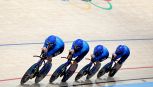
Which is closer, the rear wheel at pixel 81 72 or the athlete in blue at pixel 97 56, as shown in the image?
the athlete in blue at pixel 97 56

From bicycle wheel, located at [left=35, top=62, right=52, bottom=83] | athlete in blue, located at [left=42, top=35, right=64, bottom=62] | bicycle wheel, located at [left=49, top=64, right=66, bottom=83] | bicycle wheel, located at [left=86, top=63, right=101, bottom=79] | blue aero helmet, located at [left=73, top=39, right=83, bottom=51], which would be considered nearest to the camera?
athlete in blue, located at [left=42, top=35, right=64, bottom=62]

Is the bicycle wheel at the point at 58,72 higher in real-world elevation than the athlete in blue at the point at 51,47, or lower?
lower

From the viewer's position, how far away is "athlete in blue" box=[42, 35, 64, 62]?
8.84 m

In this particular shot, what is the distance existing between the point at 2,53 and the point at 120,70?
323 centimetres

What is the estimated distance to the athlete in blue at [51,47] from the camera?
8.84m

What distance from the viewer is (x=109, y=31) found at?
44.4 ft

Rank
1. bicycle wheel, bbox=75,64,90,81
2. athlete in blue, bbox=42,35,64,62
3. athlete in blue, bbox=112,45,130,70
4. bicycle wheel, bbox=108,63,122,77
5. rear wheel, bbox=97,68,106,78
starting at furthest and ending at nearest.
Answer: bicycle wheel, bbox=108,63,122,77 → rear wheel, bbox=97,68,106,78 → athlete in blue, bbox=112,45,130,70 → bicycle wheel, bbox=75,64,90,81 → athlete in blue, bbox=42,35,64,62

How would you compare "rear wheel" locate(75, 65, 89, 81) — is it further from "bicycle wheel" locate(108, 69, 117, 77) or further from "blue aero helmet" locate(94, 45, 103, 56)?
"bicycle wheel" locate(108, 69, 117, 77)

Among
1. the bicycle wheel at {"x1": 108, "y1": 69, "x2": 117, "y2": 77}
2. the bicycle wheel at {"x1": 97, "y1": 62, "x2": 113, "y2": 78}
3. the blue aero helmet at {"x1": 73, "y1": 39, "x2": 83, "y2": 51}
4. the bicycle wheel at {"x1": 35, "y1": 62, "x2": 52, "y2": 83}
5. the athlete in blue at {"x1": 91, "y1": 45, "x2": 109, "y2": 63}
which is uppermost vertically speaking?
the blue aero helmet at {"x1": 73, "y1": 39, "x2": 83, "y2": 51}

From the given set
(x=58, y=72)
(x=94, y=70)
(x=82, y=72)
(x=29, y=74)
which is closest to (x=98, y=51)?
(x=94, y=70)

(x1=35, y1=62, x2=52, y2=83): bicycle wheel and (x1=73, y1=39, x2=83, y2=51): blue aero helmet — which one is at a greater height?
(x1=73, y1=39, x2=83, y2=51): blue aero helmet

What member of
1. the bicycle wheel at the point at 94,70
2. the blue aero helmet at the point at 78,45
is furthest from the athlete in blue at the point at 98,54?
the blue aero helmet at the point at 78,45

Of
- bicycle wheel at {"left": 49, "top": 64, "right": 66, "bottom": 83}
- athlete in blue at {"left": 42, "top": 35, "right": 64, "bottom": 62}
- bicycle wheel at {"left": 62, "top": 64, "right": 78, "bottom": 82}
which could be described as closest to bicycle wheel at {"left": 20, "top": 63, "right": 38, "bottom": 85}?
athlete in blue at {"left": 42, "top": 35, "right": 64, "bottom": 62}

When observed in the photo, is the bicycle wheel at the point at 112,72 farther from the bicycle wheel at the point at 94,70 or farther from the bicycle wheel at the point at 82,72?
the bicycle wheel at the point at 82,72
